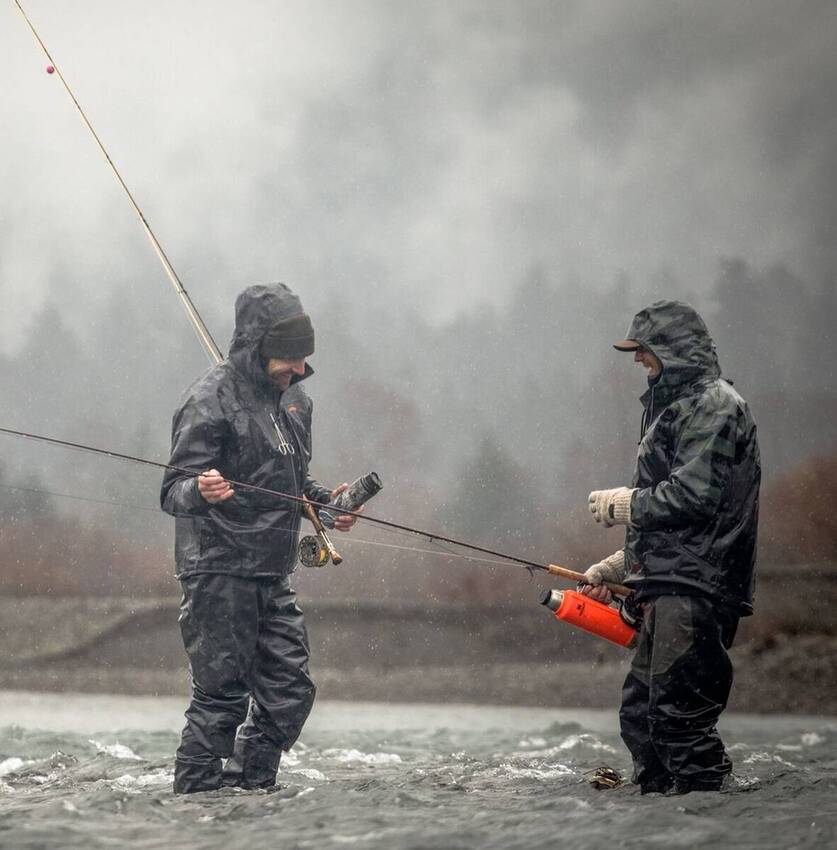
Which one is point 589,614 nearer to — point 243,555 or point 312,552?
point 312,552

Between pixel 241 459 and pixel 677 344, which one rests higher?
pixel 677 344

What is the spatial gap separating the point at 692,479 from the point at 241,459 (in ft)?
5.31

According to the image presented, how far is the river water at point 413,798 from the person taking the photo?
3551mm

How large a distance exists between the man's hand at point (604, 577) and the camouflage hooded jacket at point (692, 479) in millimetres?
268

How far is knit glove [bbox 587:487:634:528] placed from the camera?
4.21 m

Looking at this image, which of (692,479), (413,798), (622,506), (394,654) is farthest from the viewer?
(394,654)

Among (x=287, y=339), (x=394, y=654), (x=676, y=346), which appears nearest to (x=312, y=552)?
(x=287, y=339)

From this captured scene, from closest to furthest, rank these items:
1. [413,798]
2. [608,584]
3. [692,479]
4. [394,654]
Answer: [692,479]
[413,798]
[608,584]
[394,654]

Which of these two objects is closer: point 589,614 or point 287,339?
point 589,614

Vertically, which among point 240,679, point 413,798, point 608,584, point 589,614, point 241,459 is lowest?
point 413,798

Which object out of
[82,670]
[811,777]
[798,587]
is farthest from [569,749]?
[82,670]

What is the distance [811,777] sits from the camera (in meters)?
4.84

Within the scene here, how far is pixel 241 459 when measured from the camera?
4.64 metres

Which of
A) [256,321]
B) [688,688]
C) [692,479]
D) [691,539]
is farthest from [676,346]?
[256,321]
